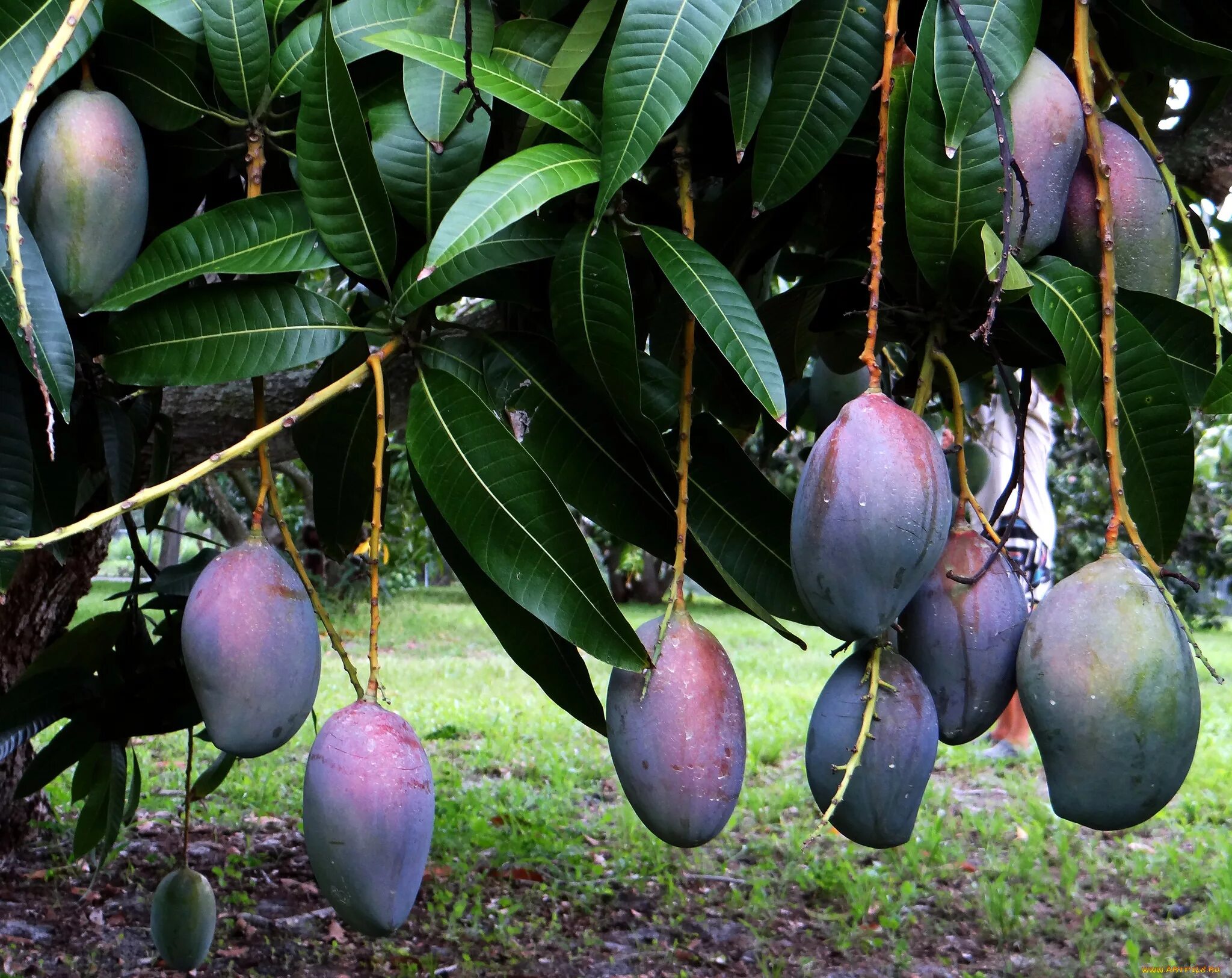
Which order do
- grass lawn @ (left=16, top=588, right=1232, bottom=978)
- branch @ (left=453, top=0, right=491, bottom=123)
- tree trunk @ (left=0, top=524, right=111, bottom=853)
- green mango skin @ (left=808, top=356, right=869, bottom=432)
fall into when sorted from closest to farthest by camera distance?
1. branch @ (left=453, top=0, right=491, bottom=123)
2. green mango skin @ (left=808, top=356, right=869, bottom=432)
3. tree trunk @ (left=0, top=524, right=111, bottom=853)
4. grass lawn @ (left=16, top=588, right=1232, bottom=978)

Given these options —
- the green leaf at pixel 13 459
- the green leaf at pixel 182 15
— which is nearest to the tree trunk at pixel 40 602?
the green leaf at pixel 13 459

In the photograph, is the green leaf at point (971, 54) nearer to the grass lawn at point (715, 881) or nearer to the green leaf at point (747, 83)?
the green leaf at point (747, 83)

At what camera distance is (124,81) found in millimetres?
810

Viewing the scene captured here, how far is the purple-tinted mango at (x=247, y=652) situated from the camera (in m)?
0.70

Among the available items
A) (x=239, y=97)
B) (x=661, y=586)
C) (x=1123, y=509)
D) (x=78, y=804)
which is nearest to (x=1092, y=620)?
(x=1123, y=509)

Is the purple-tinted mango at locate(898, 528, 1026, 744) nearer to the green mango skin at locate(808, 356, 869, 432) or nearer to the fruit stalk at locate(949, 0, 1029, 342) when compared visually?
the fruit stalk at locate(949, 0, 1029, 342)

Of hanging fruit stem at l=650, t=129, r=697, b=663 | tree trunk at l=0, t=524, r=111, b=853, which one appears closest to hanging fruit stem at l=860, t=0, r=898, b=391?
hanging fruit stem at l=650, t=129, r=697, b=663

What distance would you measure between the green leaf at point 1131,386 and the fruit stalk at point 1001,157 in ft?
0.16

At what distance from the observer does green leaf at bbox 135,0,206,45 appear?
766mm

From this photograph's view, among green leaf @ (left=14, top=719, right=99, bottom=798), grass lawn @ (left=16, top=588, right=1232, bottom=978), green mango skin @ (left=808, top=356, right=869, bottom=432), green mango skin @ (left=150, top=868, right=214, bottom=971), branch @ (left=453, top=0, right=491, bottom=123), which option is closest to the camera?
branch @ (left=453, top=0, right=491, bottom=123)

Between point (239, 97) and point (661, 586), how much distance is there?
536 inches

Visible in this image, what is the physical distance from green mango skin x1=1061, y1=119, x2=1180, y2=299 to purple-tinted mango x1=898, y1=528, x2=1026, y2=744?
22 cm

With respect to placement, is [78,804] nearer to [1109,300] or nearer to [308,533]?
[1109,300]

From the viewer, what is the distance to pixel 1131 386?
699 millimetres
